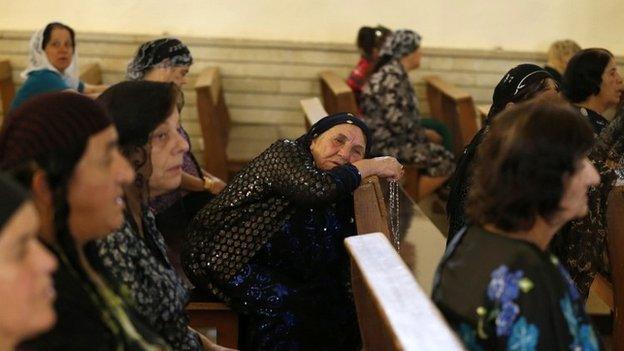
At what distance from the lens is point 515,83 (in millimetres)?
3221

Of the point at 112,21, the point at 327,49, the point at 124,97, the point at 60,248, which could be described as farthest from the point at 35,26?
the point at 60,248

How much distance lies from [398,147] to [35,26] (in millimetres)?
2866

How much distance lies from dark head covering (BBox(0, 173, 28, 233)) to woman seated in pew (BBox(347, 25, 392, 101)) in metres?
4.88

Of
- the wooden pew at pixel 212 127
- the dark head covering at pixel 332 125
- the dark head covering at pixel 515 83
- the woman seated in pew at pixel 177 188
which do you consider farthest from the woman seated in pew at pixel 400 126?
the dark head covering at pixel 332 125

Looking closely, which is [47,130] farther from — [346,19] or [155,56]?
[346,19]

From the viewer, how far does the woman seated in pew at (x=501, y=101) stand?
3.09 m

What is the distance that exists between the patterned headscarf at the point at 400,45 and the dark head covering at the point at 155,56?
187 centimetres

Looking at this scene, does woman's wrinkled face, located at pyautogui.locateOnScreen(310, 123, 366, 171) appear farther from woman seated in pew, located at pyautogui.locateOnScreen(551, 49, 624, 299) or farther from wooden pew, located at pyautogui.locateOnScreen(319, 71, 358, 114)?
wooden pew, located at pyautogui.locateOnScreen(319, 71, 358, 114)

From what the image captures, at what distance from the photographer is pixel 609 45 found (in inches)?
271

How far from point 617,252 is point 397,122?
8.56 ft

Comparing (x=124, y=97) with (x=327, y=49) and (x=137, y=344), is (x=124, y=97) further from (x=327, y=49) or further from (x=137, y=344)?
(x=327, y=49)

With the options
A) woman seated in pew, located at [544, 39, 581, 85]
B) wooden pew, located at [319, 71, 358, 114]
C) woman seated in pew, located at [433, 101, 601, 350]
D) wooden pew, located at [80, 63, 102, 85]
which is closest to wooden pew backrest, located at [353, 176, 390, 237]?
woman seated in pew, located at [433, 101, 601, 350]

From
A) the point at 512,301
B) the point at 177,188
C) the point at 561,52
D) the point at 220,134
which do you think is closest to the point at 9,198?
the point at 512,301

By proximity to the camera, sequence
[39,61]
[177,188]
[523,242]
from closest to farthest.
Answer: [523,242] → [177,188] → [39,61]
